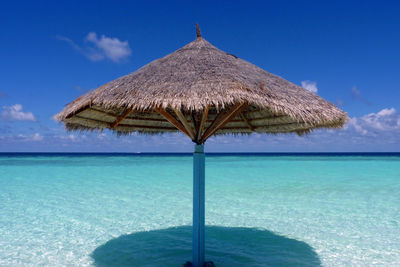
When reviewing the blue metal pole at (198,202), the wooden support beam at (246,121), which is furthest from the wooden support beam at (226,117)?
the wooden support beam at (246,121)

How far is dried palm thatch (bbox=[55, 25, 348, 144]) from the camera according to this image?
282cm

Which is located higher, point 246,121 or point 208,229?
point 246,121

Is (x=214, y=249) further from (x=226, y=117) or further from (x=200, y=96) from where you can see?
(x=200, y=96)

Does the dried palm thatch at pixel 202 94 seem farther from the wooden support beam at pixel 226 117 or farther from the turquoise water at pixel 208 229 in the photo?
the turquoise water at pixel 208 229

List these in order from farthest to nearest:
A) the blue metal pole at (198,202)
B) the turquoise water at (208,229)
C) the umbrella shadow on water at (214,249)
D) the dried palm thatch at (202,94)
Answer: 1. the turquoise water at (208,229)
2. the umbrella shadow on water at (214,249)
3. the blue metal pole at (198,202)
4. the dried palm thatch at (202,94)

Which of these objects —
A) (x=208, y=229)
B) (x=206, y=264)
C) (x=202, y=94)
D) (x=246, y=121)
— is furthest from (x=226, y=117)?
(x=208, y=229)

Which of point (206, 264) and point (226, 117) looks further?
point (206, 264)

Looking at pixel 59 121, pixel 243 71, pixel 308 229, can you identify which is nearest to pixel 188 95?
pixel 243 71

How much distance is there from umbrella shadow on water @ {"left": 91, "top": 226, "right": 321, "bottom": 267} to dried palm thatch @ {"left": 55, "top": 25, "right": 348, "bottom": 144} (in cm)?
163

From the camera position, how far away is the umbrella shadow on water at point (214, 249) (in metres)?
3.97

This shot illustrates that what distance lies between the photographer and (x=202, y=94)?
2814 millimetres

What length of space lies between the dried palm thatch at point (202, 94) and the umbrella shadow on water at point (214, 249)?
1.63 m

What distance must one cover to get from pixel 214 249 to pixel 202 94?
97.1 inches

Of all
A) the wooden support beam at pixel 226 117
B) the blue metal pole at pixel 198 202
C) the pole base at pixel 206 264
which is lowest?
the pole base at pixel 206 264
